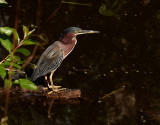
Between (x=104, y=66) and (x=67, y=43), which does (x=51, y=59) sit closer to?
(x=67, y=43)

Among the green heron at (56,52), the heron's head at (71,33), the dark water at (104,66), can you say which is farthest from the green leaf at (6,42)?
the heron's head at (71,33)

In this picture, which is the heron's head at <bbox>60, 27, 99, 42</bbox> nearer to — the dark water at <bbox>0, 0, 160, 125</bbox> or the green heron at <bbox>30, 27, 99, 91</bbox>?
the green heron at <bbox>30, 27, 99, 91</bbox>

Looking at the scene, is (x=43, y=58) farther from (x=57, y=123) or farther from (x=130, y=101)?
(x=130, y=101)

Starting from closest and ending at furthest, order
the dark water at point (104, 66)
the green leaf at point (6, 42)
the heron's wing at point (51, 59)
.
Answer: the green leaf at point (6, 42)
the dark water at point (104, 66)
the heron's wing at point (51, 59)

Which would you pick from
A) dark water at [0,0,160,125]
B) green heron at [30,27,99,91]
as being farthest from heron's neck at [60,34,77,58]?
dark water at [0,0,160,125]

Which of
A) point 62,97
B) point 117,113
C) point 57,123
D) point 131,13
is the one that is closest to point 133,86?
point 117,113

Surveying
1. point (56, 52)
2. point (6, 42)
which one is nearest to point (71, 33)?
point (56, 52)

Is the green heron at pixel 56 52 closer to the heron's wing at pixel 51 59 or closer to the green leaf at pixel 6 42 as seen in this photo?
the heron's wing at pixel 51 59

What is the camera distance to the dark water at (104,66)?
140 inches

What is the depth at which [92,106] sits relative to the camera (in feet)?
12.3

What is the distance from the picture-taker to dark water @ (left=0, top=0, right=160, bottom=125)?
11.7ft

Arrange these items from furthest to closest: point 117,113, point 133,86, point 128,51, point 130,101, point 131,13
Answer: point 131,13
point 128,51
point 133,86
point 130,101
point 117,113

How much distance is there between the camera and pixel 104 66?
4.62 meters

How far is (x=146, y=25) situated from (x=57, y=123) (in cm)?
298
